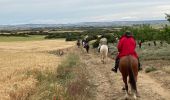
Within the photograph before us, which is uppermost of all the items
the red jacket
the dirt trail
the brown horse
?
the red jacket

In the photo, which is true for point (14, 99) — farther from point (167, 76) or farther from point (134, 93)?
point (167, 76)

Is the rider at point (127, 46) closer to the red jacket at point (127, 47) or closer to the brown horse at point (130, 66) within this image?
the red jacket at point (127, 47)

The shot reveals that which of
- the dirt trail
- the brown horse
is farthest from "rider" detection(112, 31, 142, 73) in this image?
the dirt trail

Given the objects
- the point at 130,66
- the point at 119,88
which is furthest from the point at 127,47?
the point at 119,88

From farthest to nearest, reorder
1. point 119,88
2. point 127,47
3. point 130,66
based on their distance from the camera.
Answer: point 119,88 < point 127,47 < point 130,66

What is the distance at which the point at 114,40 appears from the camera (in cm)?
8362

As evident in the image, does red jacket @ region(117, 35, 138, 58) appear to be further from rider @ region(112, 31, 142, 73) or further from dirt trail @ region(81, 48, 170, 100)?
dirt trail @ region(81, 48, 170, 100)

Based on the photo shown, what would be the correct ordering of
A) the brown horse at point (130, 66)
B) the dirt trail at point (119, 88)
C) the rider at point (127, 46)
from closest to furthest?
the brown horse at point (130, 66) → the rider at point (127, 46) → the dirt trail at point (119, 88)

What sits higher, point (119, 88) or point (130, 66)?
point (130, 66)

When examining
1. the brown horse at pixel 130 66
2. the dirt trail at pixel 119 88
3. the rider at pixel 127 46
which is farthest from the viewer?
the dirt trail at pixel 119 88

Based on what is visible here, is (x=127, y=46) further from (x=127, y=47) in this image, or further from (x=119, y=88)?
(x=119, y=88)

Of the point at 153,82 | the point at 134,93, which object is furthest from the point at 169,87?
the point at 134,93

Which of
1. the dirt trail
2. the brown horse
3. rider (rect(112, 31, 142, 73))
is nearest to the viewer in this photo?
the brown horse

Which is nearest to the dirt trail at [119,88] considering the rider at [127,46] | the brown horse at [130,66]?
the brown horse at [130,66]
